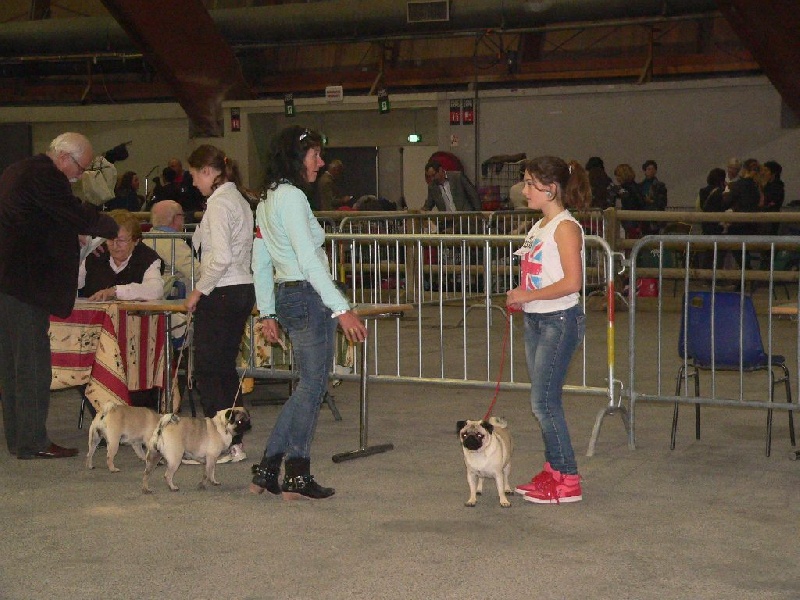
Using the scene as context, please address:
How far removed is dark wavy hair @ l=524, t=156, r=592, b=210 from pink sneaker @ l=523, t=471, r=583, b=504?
1.26m

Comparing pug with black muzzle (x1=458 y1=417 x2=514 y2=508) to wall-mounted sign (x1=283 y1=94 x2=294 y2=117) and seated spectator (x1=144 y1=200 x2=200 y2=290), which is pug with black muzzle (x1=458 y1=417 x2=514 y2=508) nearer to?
seated spectator (x1=144 y1=200 x2=200 y2=290)

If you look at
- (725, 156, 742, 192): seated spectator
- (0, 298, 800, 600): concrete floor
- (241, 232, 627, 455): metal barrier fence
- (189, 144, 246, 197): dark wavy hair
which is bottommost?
(0, 298, 800, 600): concrete floor

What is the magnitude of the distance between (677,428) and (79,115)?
1840cm

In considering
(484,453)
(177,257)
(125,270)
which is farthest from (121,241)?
(484,453)

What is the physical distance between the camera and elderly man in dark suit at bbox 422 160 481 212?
1476 cm

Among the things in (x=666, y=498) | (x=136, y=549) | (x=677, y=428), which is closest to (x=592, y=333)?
(x=677, y=428)

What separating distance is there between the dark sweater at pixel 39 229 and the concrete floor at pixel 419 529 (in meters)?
0.97

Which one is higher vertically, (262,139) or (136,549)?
(262,139)

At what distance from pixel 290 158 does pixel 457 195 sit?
10026 mm

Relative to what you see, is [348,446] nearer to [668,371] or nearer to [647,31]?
[668,371]

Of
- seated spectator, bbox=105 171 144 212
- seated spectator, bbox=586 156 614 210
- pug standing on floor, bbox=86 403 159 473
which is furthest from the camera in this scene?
seated spectator, bbox=105 171 144 212

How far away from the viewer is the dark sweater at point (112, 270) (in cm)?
729

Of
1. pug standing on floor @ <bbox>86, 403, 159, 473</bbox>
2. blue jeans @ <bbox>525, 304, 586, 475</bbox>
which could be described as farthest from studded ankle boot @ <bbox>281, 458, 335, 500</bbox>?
blue jeans @ <bbox>525, 304, 586, 475</bbox>

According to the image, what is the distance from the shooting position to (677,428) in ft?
23.4
